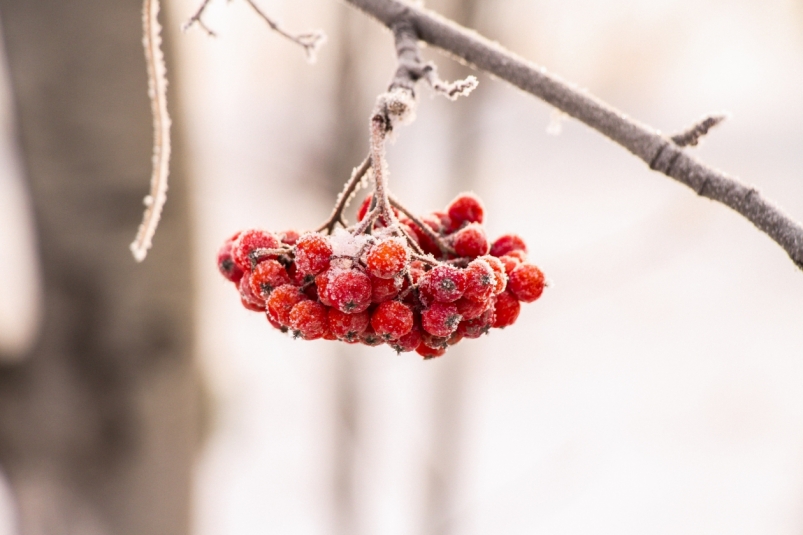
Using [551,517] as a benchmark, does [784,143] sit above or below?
above

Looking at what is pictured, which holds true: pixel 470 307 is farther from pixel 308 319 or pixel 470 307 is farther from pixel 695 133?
pixel 695 133

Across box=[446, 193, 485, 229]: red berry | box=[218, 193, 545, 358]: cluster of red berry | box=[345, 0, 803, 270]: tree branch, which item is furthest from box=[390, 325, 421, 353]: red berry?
box=[345, 0, 803, 270]: tree branch

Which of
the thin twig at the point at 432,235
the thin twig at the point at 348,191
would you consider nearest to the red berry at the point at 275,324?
the thin twig at the point at 348,191

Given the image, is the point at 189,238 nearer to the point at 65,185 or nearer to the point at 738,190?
the point at 65,185

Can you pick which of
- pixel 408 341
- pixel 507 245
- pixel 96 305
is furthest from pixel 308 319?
pixel 96 305

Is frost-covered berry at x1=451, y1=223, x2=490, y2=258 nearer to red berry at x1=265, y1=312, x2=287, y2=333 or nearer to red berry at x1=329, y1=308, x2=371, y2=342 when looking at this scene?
red berry at x1=329, y1=308, x2=371, y2=342

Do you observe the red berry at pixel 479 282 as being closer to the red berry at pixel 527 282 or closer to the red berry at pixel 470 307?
the red berry at pixel 470 307

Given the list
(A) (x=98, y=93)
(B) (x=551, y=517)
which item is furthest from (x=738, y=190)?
(B) (x=551, y=517)
